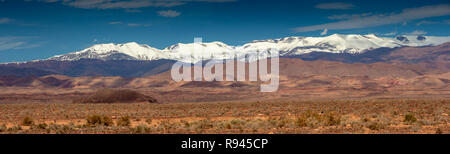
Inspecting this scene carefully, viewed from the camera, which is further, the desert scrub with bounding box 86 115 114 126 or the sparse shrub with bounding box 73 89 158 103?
the sparse shrub with bounding box 73 89 158 103

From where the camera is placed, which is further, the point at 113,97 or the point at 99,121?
the point at 113,97

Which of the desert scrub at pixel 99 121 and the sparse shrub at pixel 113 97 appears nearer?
the desert scrub at pixel 99 121

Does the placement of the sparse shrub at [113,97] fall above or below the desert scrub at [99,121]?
below

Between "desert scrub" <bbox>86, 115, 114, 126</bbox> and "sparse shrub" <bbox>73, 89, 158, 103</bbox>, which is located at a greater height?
"desert scrub" <bbox>86, 115, 114, 126</bbox>

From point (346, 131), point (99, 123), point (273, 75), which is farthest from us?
point (273, 75)

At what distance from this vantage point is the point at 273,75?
200 metres

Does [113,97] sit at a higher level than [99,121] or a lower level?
lower
